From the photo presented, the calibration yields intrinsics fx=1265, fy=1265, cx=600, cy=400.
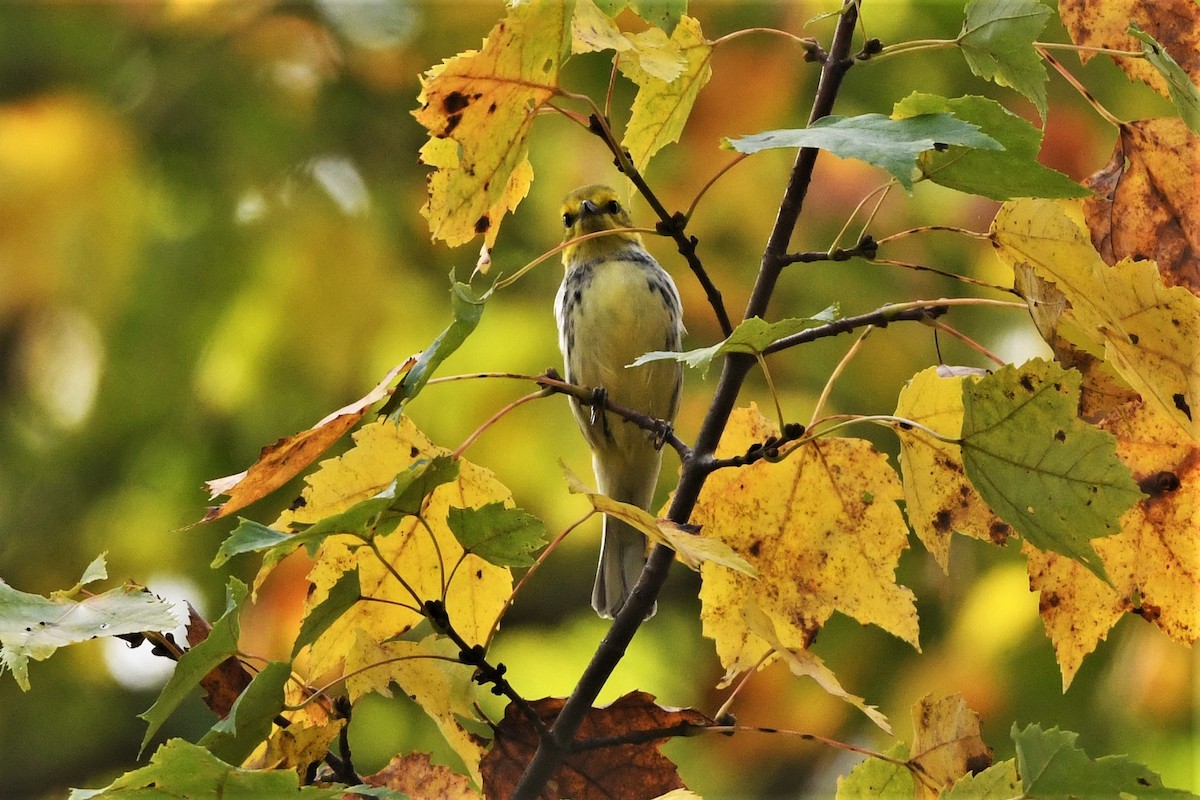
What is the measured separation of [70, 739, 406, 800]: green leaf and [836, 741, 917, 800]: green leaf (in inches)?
14.8

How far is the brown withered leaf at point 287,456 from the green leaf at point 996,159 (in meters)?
0.39

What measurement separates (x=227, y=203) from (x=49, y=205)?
0.39 m

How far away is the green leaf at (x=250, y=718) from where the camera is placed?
78 cm

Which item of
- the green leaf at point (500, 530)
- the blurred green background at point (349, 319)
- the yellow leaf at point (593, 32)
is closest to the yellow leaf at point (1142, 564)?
the green leaf at point (500, 530)

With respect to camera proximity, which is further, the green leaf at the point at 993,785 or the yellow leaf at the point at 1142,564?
the yellow leaf at the point at 1142,564

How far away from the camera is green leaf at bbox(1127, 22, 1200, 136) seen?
912 mm

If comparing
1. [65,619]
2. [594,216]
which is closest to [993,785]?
[65,619]

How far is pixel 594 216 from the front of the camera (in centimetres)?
216

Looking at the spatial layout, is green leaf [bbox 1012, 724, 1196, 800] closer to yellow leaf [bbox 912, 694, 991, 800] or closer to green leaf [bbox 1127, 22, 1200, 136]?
yellow leaf [bbox 912, 694, 991, 800]

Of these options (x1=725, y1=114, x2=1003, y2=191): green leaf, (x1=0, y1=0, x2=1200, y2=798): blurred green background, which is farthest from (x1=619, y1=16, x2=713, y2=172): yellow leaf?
(x1=0, y1=0, x2=1200, y2=798): blurred green background

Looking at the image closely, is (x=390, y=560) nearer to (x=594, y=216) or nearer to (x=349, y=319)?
(x=594, y=216)

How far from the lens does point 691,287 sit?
9.82 feet

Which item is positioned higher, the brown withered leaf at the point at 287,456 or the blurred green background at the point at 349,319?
the brown withered leaf at the point at 287,456

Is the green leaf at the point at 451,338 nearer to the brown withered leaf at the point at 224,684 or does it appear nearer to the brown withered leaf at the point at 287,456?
the brown withered leaf at the point at 287,456
